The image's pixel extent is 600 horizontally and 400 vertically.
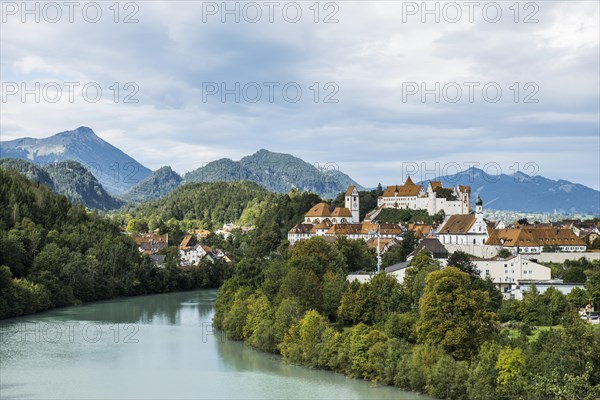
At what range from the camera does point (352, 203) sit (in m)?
76.5

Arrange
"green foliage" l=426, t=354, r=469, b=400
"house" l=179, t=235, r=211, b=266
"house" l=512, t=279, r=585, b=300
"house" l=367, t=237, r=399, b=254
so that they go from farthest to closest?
"house" l=179, t=235, r=211, b=266 < "house" l=367, t=237, r=399, b=254 < "house" l=512, t=279, r=585, b=300 < "green foliage" l=426, t=354, r=469, b=400

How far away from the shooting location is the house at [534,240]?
47019mm

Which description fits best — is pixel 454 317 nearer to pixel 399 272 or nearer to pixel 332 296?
pixel 332 296

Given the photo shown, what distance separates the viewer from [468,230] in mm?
50531

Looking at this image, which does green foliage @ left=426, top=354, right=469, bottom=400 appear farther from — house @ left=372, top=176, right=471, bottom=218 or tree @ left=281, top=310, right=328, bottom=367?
house @ left=372, top=176, right=471, bottom=218

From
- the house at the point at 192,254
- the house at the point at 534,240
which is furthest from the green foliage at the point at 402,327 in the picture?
the house at the point at 192,254

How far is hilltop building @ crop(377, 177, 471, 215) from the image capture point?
68.9 meters

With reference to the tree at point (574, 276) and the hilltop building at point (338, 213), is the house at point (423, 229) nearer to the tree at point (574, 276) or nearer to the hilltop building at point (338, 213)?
the hilltop building at point (338, 213)

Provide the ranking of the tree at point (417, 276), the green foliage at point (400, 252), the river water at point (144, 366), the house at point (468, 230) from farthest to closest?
1. the house at point (468, 230)
2. the green foliage at point (400, 252)
3. the tree at point (417, 276)
4. the river water at point (144, 366)

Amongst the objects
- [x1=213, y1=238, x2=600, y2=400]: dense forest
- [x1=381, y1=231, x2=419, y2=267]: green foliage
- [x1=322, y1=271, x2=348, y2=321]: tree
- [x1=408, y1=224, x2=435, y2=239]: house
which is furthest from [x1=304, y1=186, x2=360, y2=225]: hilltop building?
[x1=322, y1=271, x2=348, y2=321]: tree

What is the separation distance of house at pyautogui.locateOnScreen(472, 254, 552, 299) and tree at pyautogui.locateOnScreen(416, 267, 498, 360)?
1265 cm

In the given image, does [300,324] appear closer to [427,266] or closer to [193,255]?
[427,266]

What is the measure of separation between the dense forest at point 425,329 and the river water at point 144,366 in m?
0.77

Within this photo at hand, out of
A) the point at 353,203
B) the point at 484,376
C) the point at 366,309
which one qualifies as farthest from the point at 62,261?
the point at 484,376
